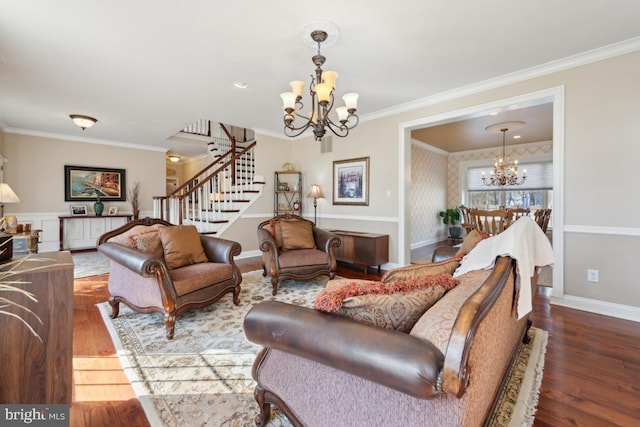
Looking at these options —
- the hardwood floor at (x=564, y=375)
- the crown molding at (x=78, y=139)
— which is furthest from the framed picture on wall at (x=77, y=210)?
the hardwood floor at (x=564, y=375)

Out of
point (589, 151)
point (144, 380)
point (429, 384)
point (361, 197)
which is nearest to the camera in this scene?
point (429, 384)

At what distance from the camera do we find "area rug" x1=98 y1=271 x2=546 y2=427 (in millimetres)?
1471

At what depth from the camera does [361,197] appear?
488cm

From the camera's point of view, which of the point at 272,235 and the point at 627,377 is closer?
the point at 627,377

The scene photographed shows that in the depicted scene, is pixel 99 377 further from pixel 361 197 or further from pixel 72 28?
pixel 361 197

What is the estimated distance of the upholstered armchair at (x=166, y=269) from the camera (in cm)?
227

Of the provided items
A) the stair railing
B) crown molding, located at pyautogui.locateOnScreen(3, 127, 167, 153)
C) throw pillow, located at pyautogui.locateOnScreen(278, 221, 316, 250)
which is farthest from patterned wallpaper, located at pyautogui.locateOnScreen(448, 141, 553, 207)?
crown molding, located at pyautogui.locateOnScreen(3, 127, 167, 153)

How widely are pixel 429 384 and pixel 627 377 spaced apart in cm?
203

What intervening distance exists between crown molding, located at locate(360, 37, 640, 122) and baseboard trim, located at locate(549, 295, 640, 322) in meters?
2.38

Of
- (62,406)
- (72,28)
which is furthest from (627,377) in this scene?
(72,28)

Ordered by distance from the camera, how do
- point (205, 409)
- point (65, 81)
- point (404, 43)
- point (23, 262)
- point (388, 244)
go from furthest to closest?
point (388, 244) < point (65, 81) < point (404, 43) < point (205, 409) < point (23, 262)

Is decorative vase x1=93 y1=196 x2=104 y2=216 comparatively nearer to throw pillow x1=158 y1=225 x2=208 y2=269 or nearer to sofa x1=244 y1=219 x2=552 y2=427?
throw pillow x1=158 y1=225 x2=208 y2=269

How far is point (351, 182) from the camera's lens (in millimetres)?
5016

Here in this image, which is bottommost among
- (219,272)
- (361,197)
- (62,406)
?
(62,406)
